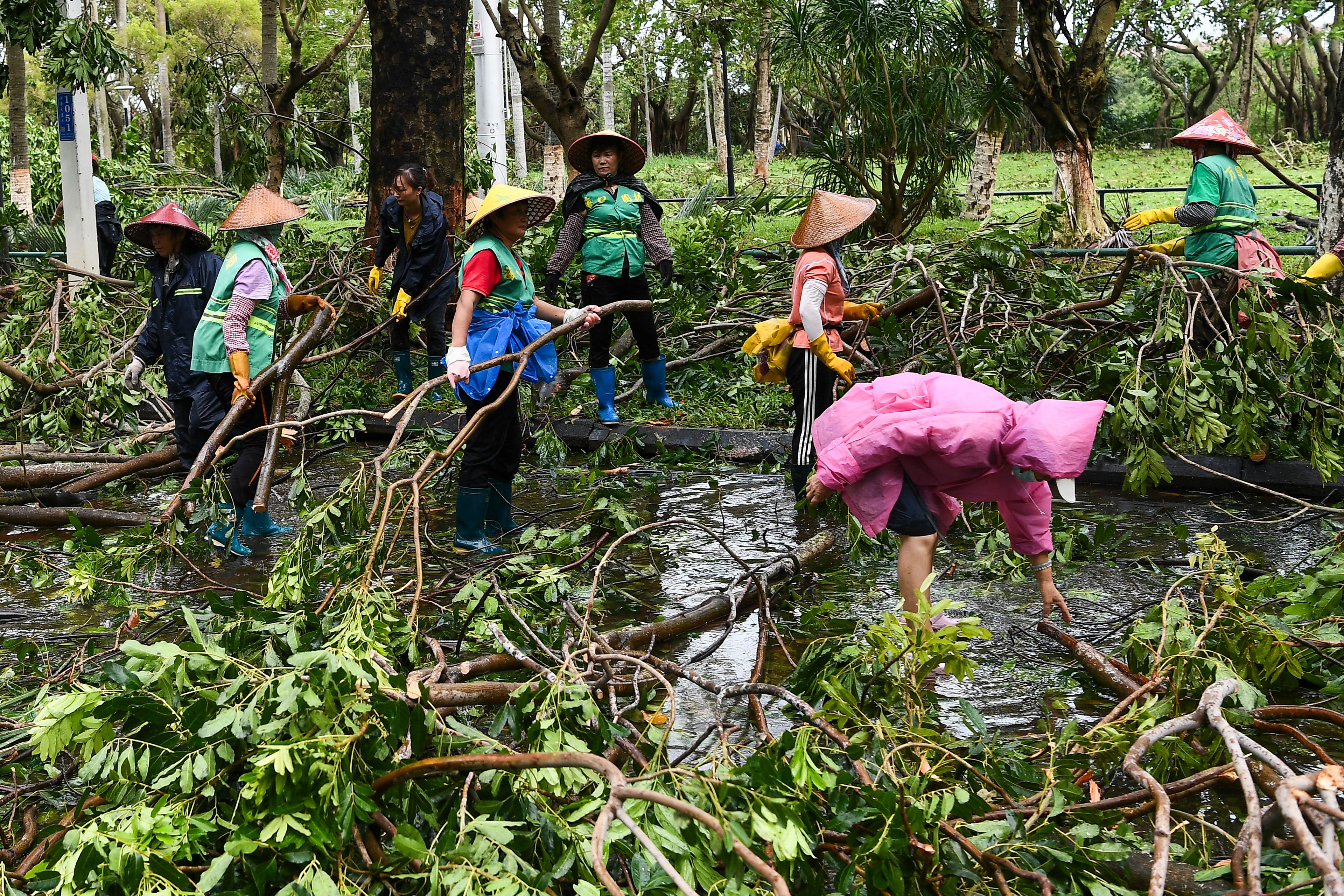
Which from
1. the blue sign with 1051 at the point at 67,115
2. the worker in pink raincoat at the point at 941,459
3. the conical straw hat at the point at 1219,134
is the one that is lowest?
the worker in pink raincoat at the point at 941,459

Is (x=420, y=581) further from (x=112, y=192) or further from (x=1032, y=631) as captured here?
(x=112, y=192)

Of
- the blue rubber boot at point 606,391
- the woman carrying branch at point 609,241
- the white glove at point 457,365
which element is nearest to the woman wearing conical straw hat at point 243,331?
the white glove at point 457,365

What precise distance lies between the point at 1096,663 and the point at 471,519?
319cm

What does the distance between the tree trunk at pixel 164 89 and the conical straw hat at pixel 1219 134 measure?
28.0 m

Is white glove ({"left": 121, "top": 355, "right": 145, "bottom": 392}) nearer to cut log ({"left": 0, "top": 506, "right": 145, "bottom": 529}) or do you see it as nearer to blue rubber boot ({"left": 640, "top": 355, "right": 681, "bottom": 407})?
cut log ({"left": 0, "top": 506, "right": 145, "bottom": 529})

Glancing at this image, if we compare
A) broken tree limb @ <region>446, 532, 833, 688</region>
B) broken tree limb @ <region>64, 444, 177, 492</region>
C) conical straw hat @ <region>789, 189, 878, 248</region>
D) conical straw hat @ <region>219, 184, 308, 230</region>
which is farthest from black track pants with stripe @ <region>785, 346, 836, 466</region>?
broken tree limb @ <region>64, 444, 177, 492</region>

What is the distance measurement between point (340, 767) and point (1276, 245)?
12.3 metres

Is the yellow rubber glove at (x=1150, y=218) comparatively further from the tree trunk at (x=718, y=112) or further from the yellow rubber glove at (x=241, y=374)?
the tree trunk at (x=718, y=112)

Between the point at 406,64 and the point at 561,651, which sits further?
the point at 406,64

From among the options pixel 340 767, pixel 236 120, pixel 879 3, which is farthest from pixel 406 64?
pixel 340 767

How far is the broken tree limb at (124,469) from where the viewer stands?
706 centimetres

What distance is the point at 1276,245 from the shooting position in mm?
12289

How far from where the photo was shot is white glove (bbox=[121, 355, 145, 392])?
22.3ft

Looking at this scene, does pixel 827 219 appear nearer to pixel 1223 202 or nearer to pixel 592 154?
pixel 592 154
